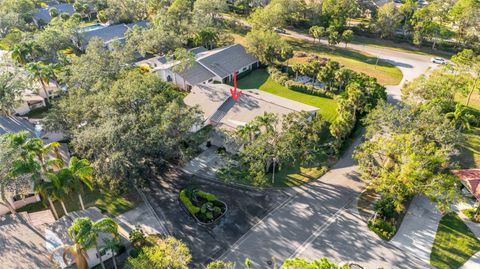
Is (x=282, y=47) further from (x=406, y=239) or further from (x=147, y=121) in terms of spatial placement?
(x=406, y=239)

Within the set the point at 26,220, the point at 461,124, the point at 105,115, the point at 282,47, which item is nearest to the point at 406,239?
the point at 461,124

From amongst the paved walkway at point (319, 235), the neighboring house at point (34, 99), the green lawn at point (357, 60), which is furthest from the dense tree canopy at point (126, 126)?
the green lawn at point (357, 60)

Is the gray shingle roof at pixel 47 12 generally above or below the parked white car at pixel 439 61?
below

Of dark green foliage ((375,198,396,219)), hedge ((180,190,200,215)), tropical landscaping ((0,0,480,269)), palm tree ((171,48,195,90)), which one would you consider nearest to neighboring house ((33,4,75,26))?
tropical landscaping ((0,0,480,269))

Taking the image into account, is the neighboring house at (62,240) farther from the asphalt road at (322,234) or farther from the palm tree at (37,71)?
the palm tree at (37,71)

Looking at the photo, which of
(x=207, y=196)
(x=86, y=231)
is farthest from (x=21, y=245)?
(x=207, y=196)

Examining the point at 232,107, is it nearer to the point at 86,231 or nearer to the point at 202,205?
the point at 202,205

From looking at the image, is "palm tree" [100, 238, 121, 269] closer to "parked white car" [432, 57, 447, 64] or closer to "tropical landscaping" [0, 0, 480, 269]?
"tropical landscaping" [0, 0, 480, 269]
